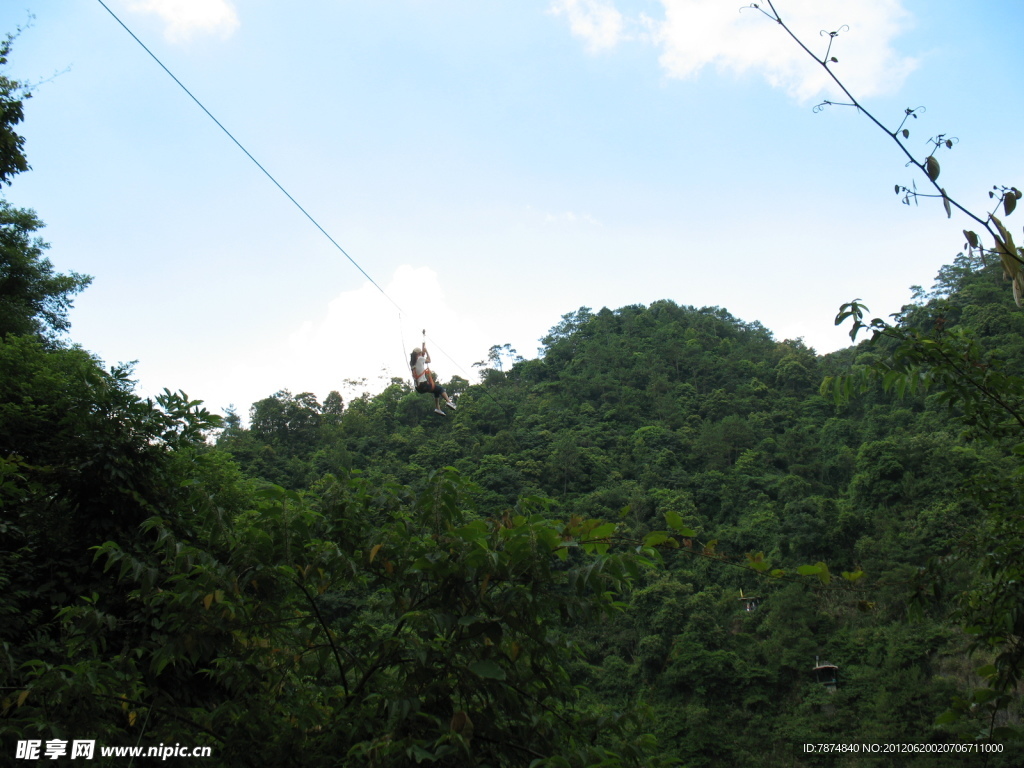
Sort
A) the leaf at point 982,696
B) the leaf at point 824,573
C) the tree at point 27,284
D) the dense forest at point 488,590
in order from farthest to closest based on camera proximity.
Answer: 1. the tree at point 27,284
2. the dense forest at point 488,590
3. the leaf at point 982,696
4. the leaf at point 824,573

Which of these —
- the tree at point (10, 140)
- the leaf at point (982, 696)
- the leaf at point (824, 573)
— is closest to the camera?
the leaf at point (824, 573)

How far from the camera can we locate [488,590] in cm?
221

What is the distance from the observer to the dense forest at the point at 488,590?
7.13 ft

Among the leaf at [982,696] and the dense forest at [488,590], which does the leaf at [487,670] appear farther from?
the leaf at [982,696]

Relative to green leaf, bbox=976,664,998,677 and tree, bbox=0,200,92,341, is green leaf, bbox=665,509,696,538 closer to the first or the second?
green leaf, bbox=976,664,998,677

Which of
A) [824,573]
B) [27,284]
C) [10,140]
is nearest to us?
[824,573]

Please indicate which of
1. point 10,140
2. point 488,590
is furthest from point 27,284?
point 488,590

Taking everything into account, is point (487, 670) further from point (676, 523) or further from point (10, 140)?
point (10, 140)

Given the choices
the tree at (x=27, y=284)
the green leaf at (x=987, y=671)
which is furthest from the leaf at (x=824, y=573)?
the tree at (x=27, y=284)

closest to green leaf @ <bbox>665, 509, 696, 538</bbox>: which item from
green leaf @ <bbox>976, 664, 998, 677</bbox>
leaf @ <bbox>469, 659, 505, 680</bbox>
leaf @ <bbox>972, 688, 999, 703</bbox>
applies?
leaf @ <bbox>469, 659, 505, 680</bbox>

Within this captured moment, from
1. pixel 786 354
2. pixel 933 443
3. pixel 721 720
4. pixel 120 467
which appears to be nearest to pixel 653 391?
pixel 786 354

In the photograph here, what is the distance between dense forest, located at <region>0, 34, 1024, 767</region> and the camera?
2.17 meters

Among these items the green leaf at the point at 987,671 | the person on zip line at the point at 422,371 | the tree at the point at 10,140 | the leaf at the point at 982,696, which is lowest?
the leaf at the point at 982,696

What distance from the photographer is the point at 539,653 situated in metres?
2.35
